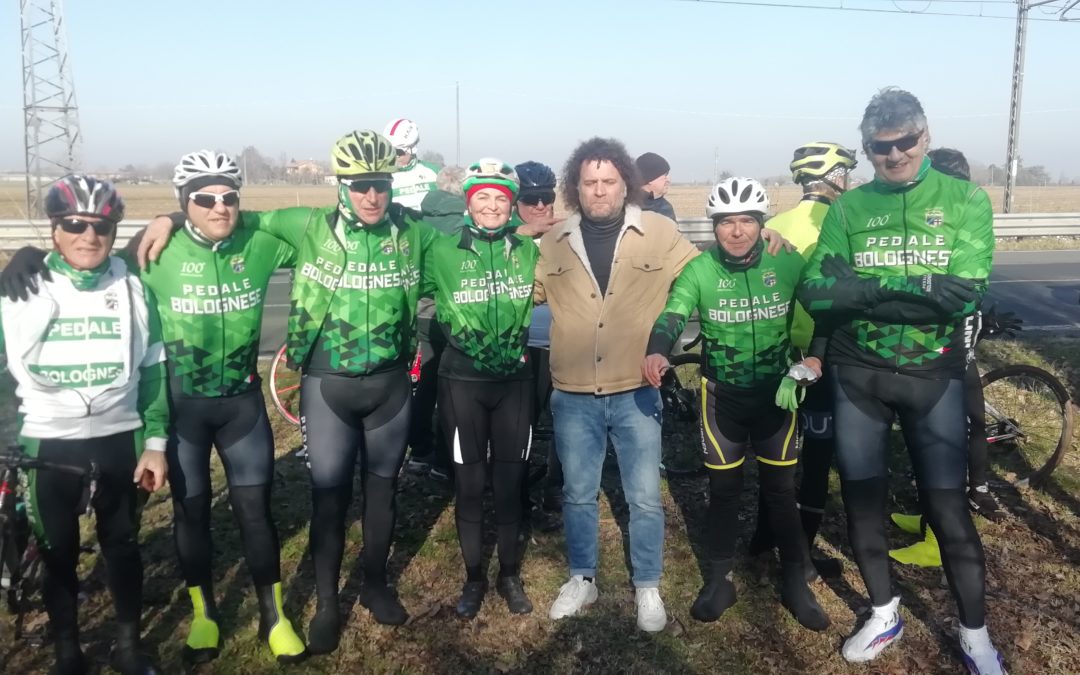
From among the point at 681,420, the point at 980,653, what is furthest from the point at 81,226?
the point at 681,420

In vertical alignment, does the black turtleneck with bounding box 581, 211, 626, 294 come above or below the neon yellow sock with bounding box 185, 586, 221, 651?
above

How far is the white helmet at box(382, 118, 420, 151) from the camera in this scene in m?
6.69

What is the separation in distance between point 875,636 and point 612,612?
142 cm

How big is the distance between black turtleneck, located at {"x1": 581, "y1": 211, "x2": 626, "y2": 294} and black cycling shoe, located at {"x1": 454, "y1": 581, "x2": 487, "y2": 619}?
1908mm

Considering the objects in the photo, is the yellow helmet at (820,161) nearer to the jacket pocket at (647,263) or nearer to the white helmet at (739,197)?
the white helmet at (739,197)

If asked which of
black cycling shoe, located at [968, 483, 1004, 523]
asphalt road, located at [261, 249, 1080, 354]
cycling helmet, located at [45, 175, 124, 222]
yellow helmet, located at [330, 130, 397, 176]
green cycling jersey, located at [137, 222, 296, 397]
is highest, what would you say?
yellow helmet, located at [330, 130, 397, 176]

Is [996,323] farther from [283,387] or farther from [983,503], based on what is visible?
[283,387]

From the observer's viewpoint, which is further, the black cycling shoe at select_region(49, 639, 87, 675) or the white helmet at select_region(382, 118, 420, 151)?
the white helmet at select_region(382, 118, 420, 151)

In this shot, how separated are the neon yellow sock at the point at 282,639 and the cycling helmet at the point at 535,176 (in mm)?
3062

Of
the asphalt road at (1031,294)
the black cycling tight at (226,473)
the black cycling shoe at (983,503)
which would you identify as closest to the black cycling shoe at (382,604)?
the black cycling tight at (226,473)

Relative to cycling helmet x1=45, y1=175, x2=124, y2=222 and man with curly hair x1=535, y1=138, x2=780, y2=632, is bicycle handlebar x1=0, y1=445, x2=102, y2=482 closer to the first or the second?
cycling helmet x1=45, y1=175, x2=124, y2=222

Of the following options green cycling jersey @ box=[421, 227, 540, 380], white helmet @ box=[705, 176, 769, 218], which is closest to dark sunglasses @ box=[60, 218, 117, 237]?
green cycling jersey @ box=[421, 227, 540, 380]

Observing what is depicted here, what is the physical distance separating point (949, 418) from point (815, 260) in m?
0.98

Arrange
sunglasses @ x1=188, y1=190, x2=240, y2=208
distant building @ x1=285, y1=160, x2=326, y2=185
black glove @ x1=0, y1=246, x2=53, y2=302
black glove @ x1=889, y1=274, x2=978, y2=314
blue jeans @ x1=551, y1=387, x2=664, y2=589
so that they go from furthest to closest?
distant building @ x1=285, y1=160, x2=326, y2=185 → blue jeans @ x1=551, y1=387, x2=664, y2=589 → sunglasses @ x1=188, y1=190, x2=240, y2=208 → black glove @ x1=889, y1=274, x2=978, y2=314 → black glove @ x1=0, y1=246, x2=53, y2=302
